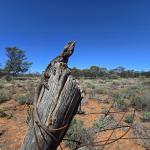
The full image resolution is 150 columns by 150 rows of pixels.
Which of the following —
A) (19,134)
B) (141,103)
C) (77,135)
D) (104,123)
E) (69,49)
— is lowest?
(19,134)

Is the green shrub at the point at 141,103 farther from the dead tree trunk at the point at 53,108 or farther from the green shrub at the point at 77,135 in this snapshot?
the dead tree trunk at the point at 53,108

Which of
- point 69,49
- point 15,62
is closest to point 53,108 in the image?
point 69,49

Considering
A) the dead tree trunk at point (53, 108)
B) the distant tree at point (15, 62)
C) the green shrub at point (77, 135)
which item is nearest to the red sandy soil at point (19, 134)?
the green shrub at point (77, 135)

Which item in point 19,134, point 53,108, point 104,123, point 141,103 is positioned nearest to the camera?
point 53,108

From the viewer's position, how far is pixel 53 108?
192 cm

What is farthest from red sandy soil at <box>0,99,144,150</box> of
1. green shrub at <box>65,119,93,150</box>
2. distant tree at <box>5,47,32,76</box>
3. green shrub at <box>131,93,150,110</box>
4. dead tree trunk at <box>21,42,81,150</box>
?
distant tree at <box>5,47,32,76</box>

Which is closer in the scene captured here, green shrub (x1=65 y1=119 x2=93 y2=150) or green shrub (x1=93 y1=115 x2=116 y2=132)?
green shrub (x1=65 y1=119 x2=93 y2=150)

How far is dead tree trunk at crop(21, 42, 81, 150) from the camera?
1923mm

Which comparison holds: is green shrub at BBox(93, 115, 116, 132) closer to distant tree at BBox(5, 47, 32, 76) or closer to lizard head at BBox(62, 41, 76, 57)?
lizard head at BBox(62, 41, 76, 57)

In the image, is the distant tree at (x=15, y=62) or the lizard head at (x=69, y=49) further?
the distant tree at (x=15, y=62)

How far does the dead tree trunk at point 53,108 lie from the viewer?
1.92 meters

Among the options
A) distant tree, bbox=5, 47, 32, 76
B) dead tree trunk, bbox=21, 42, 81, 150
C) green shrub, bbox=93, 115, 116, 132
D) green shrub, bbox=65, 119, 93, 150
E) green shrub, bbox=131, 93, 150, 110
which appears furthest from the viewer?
distant tree, bbox=5, 47, 32, 76

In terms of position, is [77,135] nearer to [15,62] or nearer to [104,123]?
[104,123]

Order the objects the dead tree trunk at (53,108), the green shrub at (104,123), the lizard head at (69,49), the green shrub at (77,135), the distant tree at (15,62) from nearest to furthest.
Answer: the dead tree trunk at (53,108), the lizard head at (69,49), the green shrub at (77,135), the green shrub at (104,123), the distant tree at (15,62)
